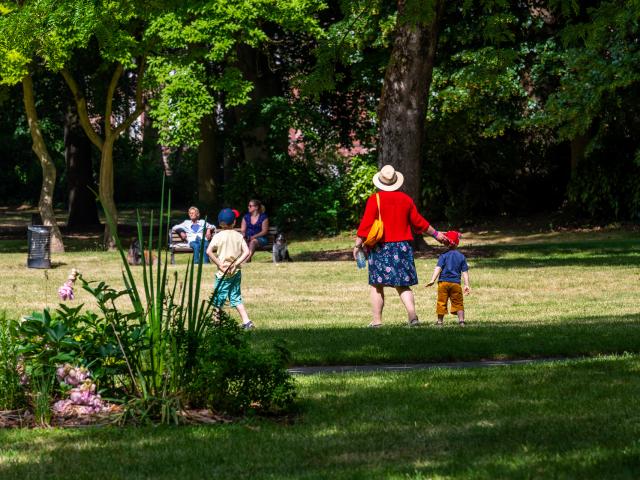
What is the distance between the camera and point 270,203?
35.4m

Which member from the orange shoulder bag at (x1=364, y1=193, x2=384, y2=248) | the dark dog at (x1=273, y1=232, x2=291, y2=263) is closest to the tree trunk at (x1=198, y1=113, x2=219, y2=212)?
the dark dog at (x1=273, y1=232, x2=291, y2=263)

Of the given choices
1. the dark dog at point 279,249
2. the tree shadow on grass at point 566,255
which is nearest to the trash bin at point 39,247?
the dark dog at point 279,249

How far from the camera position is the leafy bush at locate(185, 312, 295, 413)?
797 cm

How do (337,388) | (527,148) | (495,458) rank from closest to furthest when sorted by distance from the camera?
(495,458), (337,388), (527,148)

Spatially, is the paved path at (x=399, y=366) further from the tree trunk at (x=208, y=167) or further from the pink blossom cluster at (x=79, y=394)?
the tree trunk at (x=208, y=167)

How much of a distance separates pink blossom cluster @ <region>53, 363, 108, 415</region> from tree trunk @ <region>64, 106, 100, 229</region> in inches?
1280

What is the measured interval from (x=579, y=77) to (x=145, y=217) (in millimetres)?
28623

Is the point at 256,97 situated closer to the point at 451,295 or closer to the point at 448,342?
the point at 451,295

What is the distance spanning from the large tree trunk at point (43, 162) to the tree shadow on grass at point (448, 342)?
1836cm

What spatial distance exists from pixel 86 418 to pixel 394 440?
2.08m

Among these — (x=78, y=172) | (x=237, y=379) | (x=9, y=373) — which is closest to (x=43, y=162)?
(x=78, y=172)

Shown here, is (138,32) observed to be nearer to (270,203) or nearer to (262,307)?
(270,203)

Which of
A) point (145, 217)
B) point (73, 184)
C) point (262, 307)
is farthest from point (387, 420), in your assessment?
point (145, 217)

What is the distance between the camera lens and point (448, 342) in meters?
12.2
